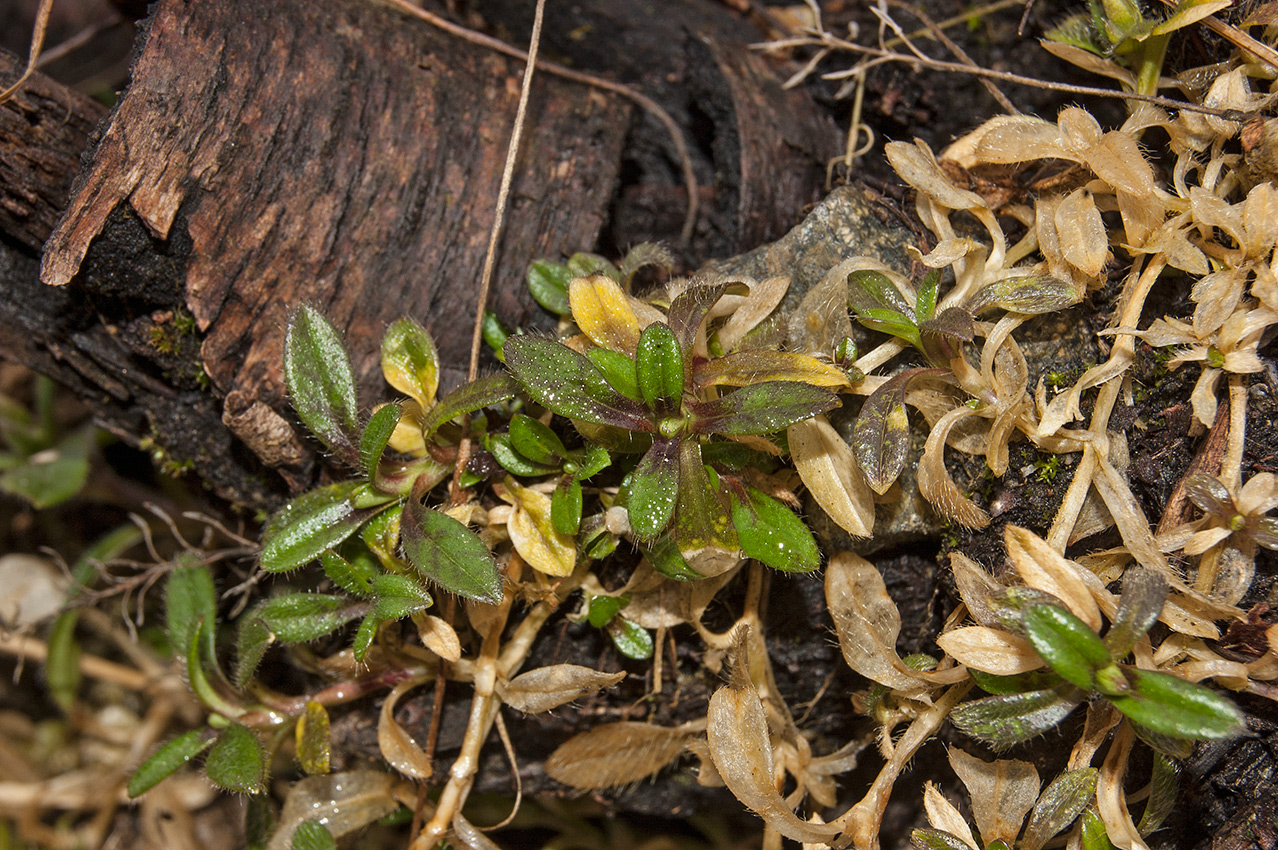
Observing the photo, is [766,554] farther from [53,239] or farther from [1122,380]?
[53,239]

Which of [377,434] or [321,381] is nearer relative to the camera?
[377,434]

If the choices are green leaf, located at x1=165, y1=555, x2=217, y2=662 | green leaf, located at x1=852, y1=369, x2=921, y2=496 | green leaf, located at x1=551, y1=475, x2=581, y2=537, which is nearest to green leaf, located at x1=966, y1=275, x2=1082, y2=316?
green leaf, located at x1=852, y1=369, x2=921, y2=496

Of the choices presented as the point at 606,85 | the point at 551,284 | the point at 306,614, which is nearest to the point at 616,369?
the point at 551,284

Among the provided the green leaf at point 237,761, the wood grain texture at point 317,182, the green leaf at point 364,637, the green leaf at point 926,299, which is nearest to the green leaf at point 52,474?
the wood grain texture at point 317,182

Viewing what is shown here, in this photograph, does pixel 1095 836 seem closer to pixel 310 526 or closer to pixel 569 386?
pixel 569 386

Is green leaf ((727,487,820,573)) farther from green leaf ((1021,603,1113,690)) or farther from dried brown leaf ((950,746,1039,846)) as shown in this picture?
dried brown leaf ((950,746,1039,846))

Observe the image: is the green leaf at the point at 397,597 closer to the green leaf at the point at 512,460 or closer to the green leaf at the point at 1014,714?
the green leaf at the point at 512,460

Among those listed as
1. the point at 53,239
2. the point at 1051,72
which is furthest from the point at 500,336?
the point at 1051,72
